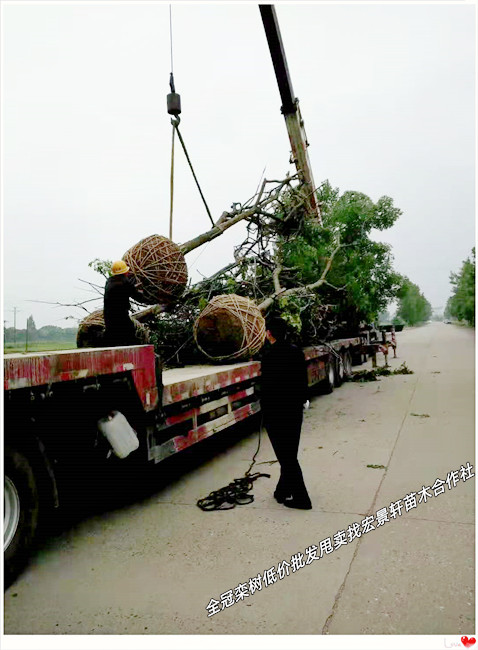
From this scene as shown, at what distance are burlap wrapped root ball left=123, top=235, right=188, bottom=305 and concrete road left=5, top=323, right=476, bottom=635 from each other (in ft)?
7.69

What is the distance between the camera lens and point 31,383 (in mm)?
3281

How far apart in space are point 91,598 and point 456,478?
3799 mm

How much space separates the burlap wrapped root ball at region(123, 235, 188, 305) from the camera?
21.6ft

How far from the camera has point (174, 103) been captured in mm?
6535

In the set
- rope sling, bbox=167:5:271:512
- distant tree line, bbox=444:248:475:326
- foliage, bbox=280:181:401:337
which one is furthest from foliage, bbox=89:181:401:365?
distant tree line, bbox=444:248:475:326

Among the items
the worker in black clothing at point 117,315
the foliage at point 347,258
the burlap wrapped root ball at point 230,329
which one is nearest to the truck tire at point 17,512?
the worker in black clothing at point 117,315

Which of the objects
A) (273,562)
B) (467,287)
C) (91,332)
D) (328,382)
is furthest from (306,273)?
(467,287)

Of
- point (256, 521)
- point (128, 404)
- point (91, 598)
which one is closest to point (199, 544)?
point (256, 521)

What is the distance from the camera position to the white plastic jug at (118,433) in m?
4.18

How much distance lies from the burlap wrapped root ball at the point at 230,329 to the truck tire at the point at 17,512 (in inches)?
159

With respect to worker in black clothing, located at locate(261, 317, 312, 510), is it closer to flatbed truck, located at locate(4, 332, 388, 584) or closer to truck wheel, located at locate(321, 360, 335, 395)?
flatbed truck, located at locate(4, 332, 388, 584)

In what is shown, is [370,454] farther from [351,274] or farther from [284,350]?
[351,274]

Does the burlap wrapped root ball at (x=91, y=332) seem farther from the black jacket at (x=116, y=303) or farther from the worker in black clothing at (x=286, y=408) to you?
Answer: the worker in black clothing at (x=286, y=408)

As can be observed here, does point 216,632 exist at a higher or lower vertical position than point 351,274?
lower
